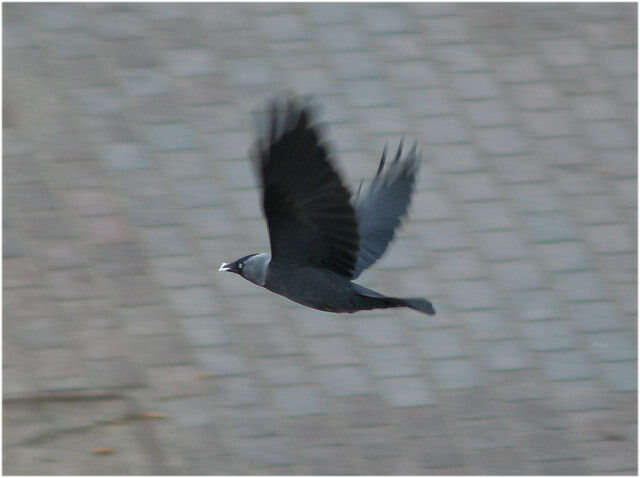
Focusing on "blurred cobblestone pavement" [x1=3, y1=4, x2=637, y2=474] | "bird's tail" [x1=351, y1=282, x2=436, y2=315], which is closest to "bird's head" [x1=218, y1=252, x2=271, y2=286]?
"bird's tail" [x1=351, y1=282, x2=436, y2=315]

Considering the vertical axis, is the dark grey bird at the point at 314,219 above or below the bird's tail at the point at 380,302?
above

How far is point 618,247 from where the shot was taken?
6.55 m

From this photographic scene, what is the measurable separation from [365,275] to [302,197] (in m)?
2.61

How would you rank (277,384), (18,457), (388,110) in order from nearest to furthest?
(18,457)
(277,384)
(388,110)

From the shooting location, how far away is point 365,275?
6.37 meters

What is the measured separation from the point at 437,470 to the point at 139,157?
8.19 ft

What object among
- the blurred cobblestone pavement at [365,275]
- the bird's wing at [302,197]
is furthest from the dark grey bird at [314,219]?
the blurred cobblestone pavement at [365,275]

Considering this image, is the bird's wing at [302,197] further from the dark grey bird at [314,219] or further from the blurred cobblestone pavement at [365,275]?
the blurred cobblestone pavement at [365,275]

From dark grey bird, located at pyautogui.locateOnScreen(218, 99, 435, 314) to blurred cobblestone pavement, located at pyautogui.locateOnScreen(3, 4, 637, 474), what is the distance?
1244mm

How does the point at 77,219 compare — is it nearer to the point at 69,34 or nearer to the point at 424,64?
the point at 69,34

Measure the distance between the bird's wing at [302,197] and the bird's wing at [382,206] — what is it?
0.38 meters

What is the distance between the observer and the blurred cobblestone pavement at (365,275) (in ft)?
18.0

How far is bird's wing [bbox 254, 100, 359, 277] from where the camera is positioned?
3.53 m

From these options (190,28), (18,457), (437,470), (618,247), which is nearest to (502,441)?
(437,470)
